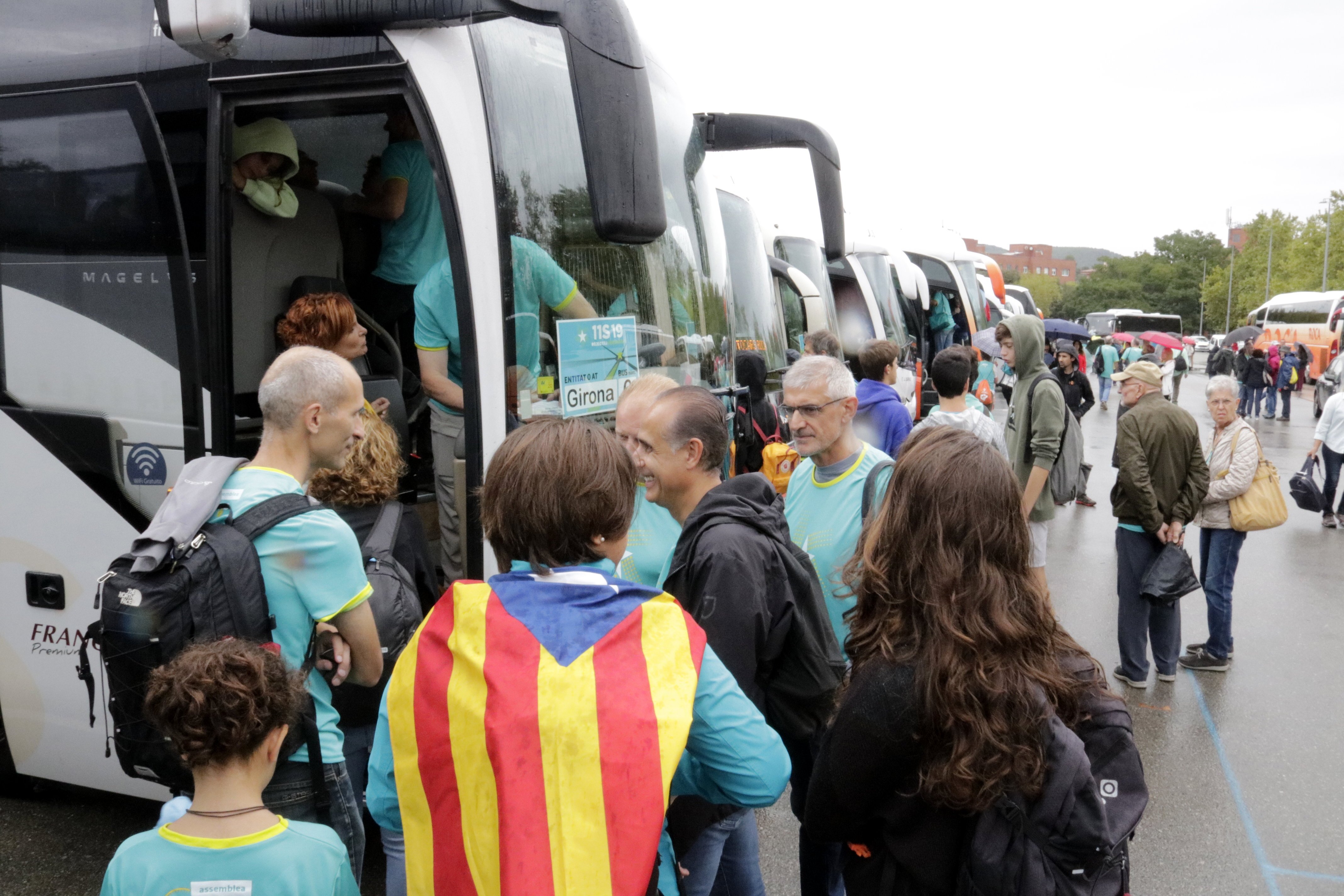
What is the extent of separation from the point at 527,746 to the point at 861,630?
734 millimetres

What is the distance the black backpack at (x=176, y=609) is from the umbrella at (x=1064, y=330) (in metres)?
16.2

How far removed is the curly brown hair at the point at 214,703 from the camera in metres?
1.95

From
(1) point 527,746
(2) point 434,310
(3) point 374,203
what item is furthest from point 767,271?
(1) point 527,746

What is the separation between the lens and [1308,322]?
40.1 metres

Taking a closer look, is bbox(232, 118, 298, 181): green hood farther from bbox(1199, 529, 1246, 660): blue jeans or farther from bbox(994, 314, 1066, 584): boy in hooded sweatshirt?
bbox(1199, 529, 1246, 660): blue jeans

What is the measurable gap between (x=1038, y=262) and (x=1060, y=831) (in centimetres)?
18961

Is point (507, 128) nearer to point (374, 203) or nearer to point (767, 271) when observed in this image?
point (374, 203)

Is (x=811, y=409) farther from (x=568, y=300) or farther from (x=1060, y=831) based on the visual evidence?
(x=1060, y=831)

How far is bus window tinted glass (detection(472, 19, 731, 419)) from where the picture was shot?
340 cm

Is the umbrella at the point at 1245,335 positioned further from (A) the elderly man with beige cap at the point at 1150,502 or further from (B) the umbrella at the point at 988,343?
(A) the elderly man with beige cap at the point at 1150,502

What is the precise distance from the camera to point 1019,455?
688 centimetres

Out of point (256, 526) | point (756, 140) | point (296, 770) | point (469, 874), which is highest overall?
point (756, 140)

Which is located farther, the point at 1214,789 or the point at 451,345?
the point at 1214,789

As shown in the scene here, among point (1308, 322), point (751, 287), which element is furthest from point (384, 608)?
point (1308, 322)
